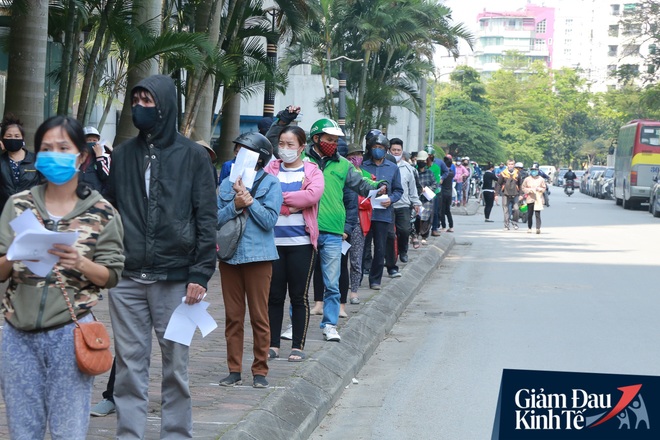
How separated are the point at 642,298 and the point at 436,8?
2543 centimetres

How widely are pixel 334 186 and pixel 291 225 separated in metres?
1.38

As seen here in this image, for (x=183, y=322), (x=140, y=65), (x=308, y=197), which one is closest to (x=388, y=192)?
(x=140, y=65)

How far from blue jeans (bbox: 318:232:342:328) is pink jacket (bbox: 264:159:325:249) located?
107 centimetres

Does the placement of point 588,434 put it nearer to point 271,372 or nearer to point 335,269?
point 271,372

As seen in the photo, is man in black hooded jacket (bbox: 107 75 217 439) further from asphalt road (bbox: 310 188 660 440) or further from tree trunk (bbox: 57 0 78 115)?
tree trunk (bbox: 57 0 78 115)

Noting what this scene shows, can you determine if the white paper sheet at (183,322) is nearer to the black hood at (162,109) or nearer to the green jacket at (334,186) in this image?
the black hood at (162,109)

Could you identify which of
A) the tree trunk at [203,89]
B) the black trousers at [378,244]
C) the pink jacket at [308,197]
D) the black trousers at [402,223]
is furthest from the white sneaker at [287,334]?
the tree trunk at [203,89]

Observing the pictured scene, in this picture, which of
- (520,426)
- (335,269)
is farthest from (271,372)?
(520,426)

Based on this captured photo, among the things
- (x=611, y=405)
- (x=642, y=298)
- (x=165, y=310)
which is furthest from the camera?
(x=642, y=298)

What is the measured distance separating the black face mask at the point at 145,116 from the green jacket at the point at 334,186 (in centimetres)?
428

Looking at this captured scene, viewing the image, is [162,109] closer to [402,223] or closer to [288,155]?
[288,155]

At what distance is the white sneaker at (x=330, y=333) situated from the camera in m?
9.77

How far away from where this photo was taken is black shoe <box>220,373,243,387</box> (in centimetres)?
780

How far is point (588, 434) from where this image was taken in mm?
4180
